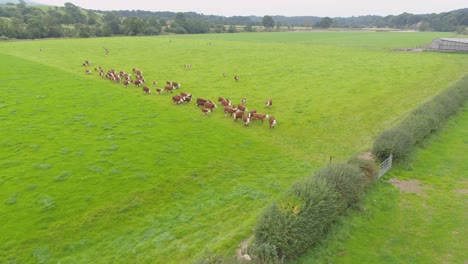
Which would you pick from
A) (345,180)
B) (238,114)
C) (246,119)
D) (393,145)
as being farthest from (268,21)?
(345,180)

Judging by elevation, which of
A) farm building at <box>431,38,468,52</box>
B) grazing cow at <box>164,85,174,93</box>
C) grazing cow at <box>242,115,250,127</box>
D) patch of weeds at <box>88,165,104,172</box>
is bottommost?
patch of weeds at <box>88,165,104,172</box>

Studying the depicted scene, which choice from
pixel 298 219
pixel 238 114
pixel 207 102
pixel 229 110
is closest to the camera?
pixel 298 219

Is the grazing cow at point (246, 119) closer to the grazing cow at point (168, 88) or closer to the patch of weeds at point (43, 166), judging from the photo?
the grazing cow at point (168, 88)

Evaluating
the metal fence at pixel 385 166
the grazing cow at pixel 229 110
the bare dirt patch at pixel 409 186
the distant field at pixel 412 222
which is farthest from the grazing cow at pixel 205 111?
the bare dirt patch at pixel 409 186

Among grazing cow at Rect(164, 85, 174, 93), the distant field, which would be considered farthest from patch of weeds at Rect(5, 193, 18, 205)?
grazing cow at Rect(164, 85, 174, 93)

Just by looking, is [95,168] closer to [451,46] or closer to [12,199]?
[12,199]

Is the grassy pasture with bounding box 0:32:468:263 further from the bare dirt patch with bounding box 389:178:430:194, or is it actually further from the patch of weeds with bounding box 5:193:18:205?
the bare dirt patch with bounding box 389:178:430:194

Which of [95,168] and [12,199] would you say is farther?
[95,168]
